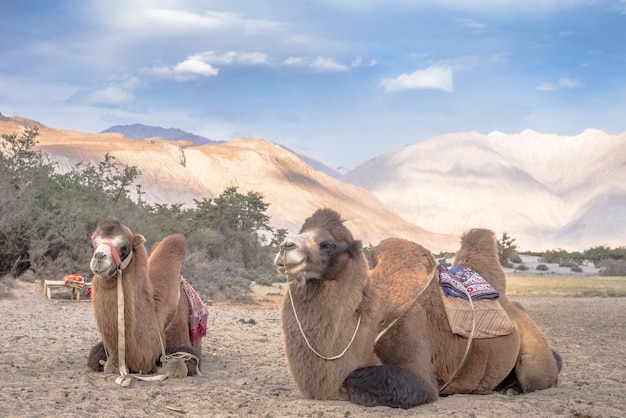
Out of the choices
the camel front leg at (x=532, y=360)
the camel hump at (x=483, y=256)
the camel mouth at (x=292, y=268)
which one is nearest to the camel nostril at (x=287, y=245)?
the camel mouth at (x=292, y=268)

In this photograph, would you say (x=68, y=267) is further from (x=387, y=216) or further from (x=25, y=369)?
(x=387, y=216)

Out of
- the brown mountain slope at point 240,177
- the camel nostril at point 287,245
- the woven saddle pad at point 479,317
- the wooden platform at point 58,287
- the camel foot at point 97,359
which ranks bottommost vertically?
the camel foot at point 97,359

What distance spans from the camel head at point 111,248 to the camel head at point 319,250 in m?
2.20

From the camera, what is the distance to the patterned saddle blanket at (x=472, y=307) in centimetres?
691

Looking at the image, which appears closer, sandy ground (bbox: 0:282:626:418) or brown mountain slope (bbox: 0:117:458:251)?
sandy ground (bbox: 0:282:626:418)

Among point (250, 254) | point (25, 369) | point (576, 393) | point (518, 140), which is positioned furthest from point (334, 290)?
point (518, 140)

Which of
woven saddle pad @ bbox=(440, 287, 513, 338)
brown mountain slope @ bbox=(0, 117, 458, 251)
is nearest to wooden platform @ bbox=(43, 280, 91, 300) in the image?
woven saddle pad @ bbox=(440, 287, 513, 338)

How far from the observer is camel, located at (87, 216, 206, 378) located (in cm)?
748

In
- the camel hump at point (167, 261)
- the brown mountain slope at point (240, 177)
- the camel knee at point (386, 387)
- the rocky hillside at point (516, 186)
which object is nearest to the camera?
the camel knee at point (386, 387)

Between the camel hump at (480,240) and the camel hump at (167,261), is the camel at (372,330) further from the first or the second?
the camel hump at (167,261)

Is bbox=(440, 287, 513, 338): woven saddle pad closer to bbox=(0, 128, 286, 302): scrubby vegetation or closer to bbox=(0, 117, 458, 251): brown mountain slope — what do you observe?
bbox=(0, 128, 286, 302): scrubby vegetation

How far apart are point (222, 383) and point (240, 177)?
2800 inches

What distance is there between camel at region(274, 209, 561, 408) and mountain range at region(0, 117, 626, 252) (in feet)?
196

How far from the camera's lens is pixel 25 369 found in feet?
27.2
